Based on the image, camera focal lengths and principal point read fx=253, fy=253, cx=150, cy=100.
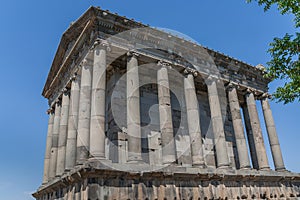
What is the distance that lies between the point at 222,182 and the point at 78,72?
912 cm

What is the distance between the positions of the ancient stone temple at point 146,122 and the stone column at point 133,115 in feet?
0.14

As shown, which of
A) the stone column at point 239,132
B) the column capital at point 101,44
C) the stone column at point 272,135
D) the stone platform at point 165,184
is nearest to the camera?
the stone platform at point 165,184

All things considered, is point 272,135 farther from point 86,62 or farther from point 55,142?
point 55,142

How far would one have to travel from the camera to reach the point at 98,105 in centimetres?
1043

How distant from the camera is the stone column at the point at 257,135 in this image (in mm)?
14670

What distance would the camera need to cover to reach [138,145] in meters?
10.5

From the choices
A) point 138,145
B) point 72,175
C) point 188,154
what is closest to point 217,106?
point 188,154

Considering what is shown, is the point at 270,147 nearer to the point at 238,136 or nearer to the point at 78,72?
the point at 238,136

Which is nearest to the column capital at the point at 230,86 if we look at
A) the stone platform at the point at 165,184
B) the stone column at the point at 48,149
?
the stone platform at the point at 165,184

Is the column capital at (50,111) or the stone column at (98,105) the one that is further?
the column capital at (50,111)

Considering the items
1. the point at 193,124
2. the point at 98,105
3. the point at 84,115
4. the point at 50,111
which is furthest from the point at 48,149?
the point at 193,124

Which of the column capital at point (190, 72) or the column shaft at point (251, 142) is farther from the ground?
the column capital at point (190, 72)

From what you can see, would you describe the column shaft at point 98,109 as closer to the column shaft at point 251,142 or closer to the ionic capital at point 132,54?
the ionic capital at point 132,54

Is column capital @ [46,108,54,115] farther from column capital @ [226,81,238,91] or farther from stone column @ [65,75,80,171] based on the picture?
column capital @ [226,81,238,91]
